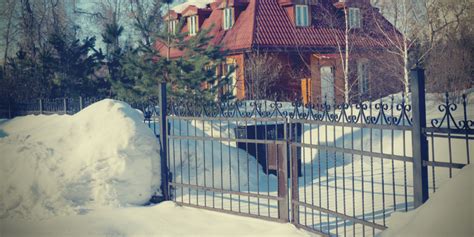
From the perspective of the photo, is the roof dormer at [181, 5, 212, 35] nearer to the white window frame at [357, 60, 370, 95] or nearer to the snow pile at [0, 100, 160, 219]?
the white window frame at [357, 60, 370, 95]

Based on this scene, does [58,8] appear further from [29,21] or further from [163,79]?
[163,79]

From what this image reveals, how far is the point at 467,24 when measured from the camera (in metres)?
18.1

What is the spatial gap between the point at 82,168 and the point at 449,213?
19.1ft

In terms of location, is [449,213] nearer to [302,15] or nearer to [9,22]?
[302,15]

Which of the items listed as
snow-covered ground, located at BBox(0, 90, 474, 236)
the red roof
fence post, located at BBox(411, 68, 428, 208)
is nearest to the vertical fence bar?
snow-covered ground, located at BBox(0, 90, 474, 236)

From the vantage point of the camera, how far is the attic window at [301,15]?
25922mm

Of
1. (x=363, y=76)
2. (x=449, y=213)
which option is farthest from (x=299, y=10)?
(x=449, y=213)

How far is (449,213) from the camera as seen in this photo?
366 cm

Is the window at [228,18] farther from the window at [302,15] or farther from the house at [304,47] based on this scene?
the window at [302,15]

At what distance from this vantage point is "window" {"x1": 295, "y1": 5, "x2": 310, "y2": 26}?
2594 centimetres

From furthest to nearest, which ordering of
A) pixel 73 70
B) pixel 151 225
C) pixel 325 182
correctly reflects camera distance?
pixel 73 70
pixel 325 182
pixel 151 225

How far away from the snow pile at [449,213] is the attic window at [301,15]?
22.7 meters

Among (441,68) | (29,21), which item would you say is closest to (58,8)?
(29,21)

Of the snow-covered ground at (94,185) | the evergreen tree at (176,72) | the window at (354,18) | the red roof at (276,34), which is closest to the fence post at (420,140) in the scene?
the snow-covered ground at (94,185)
